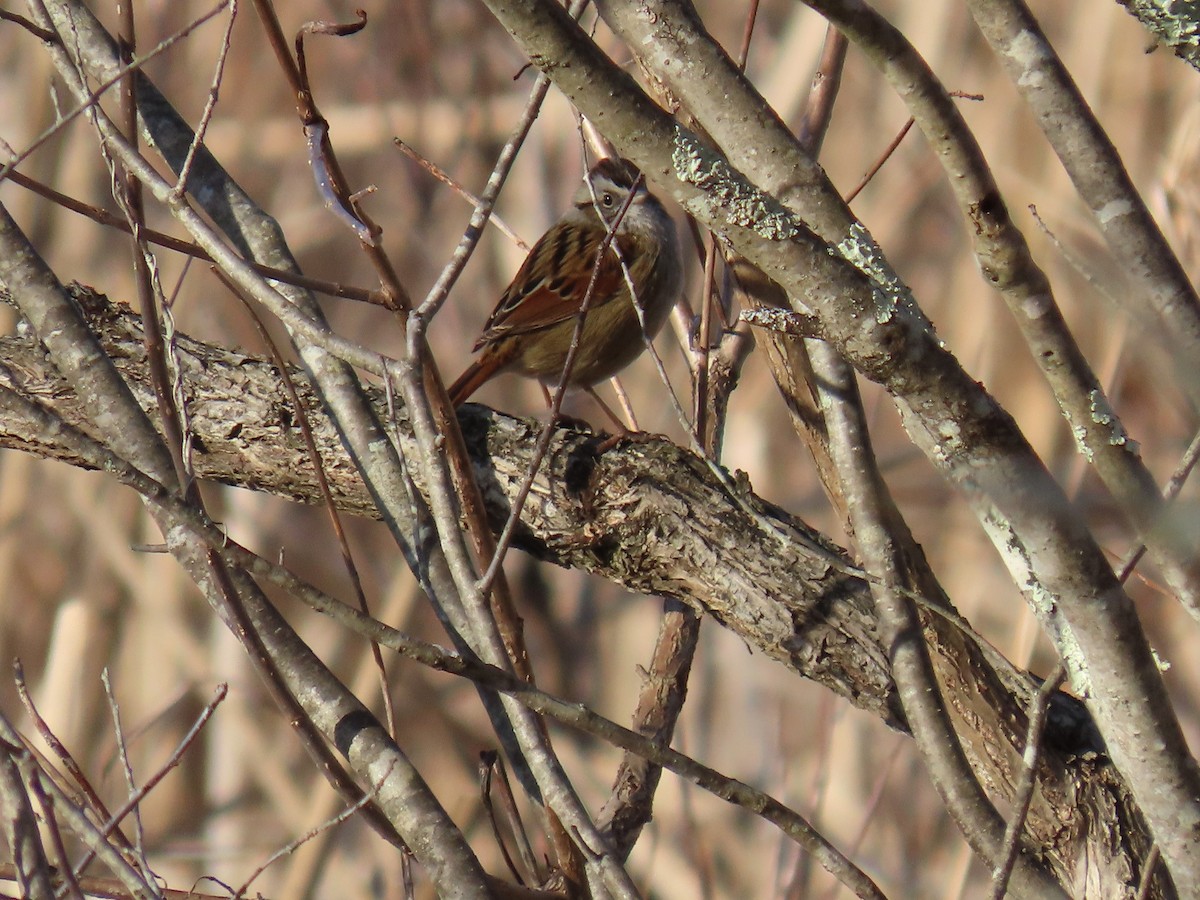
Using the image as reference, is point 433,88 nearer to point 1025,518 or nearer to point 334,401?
point 334,401

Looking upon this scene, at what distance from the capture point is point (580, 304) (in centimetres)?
274

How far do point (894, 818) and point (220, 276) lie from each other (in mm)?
3391

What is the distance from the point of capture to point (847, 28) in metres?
0.99

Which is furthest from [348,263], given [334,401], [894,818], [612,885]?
[612,885]

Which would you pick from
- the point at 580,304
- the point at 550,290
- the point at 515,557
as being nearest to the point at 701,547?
the point at 580,304

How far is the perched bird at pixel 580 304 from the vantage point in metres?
2.85

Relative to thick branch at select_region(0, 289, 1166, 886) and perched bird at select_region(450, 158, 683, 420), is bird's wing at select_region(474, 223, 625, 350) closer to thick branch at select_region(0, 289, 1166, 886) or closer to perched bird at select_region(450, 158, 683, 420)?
perched bird at select_region(450, 158, 683, 420)

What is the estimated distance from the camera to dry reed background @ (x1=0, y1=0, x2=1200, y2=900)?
12.9ft

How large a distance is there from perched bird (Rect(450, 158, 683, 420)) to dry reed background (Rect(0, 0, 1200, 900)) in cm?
75

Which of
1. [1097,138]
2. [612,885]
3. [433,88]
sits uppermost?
[433,88]

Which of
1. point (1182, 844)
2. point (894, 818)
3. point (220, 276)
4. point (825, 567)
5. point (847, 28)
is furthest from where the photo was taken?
point (894, 818)

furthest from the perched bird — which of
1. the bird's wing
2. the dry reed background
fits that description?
the dry reed background

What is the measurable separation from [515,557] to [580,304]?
75.9 inches

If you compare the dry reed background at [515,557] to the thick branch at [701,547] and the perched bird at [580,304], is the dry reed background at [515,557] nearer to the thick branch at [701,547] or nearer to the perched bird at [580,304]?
the perched bird at [580,304]
